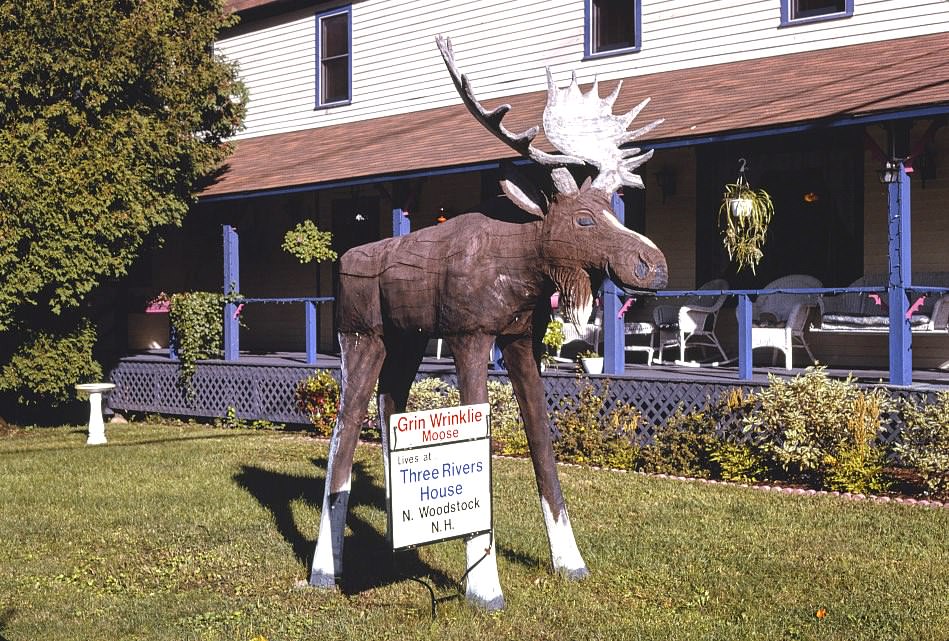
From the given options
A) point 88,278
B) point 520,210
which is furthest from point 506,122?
point 520,210

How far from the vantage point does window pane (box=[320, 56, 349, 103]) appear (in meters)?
19.7

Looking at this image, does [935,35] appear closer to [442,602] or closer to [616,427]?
[616,427]

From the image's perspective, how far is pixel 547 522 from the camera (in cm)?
629

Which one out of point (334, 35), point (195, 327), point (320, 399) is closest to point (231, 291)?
point (195, 327)

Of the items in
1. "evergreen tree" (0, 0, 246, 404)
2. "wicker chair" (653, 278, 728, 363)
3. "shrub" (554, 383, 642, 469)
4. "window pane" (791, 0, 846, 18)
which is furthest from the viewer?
"evergreen tree" (0, 0, 246, 404)

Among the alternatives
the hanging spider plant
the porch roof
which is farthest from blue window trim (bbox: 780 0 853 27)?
the hanging spider plant

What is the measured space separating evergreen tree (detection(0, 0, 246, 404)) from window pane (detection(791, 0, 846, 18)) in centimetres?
853

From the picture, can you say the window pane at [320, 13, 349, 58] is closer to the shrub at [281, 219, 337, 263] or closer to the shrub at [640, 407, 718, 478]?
the shrub at [281, 219, 337, 263]

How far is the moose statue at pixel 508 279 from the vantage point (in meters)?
5.73

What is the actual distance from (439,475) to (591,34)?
39.0 ft

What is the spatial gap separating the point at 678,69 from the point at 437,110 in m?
4.42

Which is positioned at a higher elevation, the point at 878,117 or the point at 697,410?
the point at 878,117

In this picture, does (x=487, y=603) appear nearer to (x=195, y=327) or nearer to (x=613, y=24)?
(x=195, y=327)

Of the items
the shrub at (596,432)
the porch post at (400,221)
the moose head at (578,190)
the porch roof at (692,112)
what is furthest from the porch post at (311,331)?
the moose head at (578,190)
